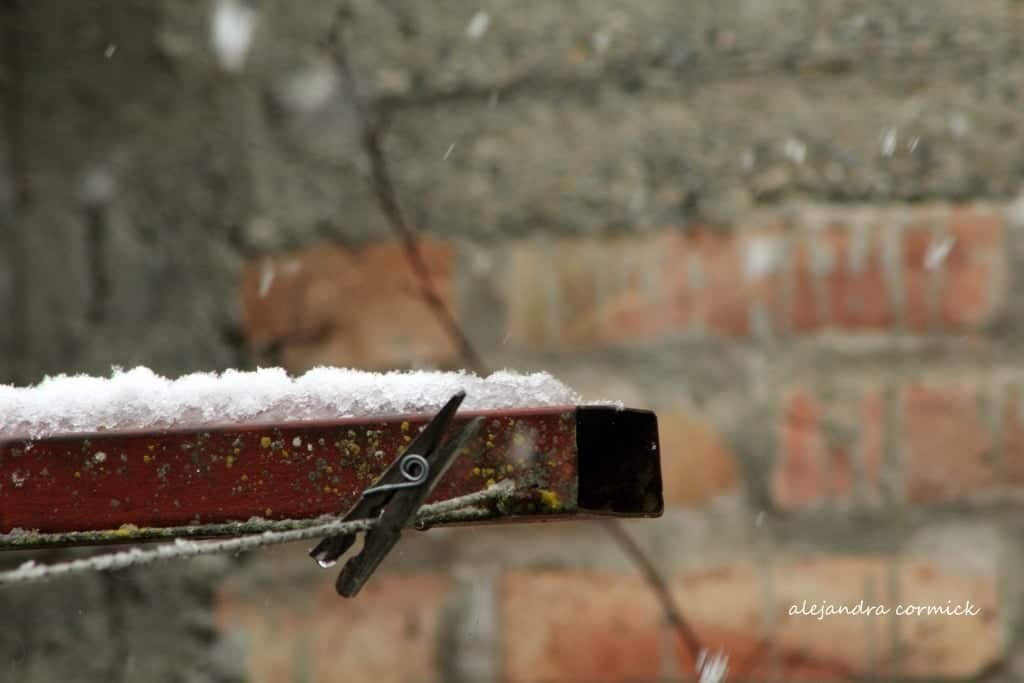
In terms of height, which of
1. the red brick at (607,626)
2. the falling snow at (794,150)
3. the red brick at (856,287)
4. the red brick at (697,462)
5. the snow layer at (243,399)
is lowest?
the red brick at (607,626)

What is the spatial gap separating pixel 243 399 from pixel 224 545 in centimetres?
9

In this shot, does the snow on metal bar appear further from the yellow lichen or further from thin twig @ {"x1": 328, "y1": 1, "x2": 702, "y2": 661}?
thin twig @ {"x1": 328, "y1": 1, "x2": 702, "y2": 661}

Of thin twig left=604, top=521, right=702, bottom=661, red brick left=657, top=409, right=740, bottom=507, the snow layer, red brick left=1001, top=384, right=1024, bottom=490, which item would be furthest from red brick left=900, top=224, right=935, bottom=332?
the snow layer

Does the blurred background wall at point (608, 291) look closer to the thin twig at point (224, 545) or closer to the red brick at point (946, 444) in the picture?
the red brick at point (946, 444)

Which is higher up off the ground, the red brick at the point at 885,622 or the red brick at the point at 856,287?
the red brick at the point at 856,287

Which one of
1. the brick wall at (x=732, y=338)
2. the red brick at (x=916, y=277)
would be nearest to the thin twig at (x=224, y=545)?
the brick wall at (x=732, y=338)

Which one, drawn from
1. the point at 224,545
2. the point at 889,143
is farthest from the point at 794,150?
the point at 224,545

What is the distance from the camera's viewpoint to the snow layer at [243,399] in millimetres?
498

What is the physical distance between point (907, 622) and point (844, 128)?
1.57 ft

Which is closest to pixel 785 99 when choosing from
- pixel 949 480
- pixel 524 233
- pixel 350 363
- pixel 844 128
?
pixel 844 128

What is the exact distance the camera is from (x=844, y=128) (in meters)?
1.07

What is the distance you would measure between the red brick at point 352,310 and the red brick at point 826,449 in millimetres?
342

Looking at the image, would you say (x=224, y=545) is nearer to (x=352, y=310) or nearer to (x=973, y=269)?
(x=352, y=310)

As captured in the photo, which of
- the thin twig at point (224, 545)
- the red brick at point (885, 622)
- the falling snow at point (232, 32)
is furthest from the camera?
the falling snow at point (232, 32)
